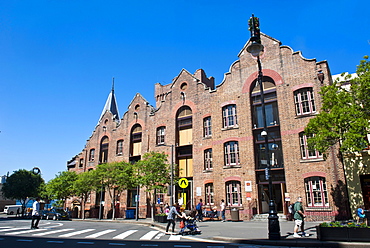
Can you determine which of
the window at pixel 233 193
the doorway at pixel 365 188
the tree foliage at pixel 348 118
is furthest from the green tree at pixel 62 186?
the doorway at pixel 365 188

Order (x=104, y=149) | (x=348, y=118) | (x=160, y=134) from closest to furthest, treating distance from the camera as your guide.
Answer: (x=348, y=118) → (x=160, y=134) → (x=104, y=149)

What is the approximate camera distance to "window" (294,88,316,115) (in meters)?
23.0

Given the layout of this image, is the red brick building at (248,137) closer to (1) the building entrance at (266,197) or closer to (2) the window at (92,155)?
(1) the building entrance at (266,197)

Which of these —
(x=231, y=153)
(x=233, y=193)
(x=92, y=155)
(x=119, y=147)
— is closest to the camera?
(x=233, y=193)

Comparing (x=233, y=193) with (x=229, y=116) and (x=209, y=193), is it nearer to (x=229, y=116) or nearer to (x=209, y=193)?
(x=209, y=193)

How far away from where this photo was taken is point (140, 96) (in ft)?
122

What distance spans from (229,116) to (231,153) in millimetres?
3655

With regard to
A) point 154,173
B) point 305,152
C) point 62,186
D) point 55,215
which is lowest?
point 55,215

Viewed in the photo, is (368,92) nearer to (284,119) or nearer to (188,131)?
(284,119)

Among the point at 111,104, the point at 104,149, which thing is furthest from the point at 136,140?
the point at 111,104

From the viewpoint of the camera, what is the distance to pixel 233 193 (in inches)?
997

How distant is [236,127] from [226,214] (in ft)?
26.1

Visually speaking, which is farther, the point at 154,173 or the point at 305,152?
the point at 154,173

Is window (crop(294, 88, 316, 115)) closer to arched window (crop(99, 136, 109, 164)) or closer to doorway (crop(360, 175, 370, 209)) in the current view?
doorway (crop(360, 175, 370, 209))
